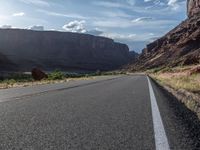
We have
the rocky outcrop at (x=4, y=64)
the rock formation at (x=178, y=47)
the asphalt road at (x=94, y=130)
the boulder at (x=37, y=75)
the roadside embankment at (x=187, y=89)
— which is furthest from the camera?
the rock formation at (x=178, y=47)

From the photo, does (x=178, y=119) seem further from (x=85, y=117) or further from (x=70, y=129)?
(x=70, y=129)

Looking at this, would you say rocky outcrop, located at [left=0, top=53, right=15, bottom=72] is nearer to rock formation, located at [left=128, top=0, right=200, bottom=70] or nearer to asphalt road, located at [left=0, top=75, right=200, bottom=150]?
rock formation, located at [left=128, top=0, right=200, bottom=70]

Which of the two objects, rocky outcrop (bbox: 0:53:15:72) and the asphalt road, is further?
rocky outcrop (bbox: 0:53:15:72)

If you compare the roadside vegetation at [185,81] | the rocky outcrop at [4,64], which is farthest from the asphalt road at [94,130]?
the rocky outcrop at [4,64]

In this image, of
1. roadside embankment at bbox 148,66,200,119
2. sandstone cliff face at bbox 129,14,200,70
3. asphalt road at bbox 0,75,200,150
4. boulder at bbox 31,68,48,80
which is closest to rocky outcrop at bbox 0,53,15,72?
sandstone cliff face at bbox 129,14,200,70

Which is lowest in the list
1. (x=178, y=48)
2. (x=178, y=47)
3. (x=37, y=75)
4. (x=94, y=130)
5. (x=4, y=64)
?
(x=37, y=75)

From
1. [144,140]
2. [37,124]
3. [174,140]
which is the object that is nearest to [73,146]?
[144,140]

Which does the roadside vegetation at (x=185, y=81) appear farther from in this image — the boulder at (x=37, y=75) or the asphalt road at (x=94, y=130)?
the boulder at (x=37, y=75)

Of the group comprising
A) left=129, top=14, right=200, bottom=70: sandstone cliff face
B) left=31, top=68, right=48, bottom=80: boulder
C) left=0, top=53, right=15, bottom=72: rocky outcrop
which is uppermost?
left=129, top=14, right=200, bottom=70: sandstone cliff face

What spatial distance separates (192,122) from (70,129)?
296 cm

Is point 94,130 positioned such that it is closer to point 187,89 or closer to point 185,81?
point 187,89

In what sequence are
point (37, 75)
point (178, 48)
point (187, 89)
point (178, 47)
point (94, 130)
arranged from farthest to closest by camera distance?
1. point (178, 47)
2. point (178, 48)
3. point (37, 75)
4. point (187, 89)
5. point (94, 130)

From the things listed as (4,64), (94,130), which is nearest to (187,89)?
(94,130)

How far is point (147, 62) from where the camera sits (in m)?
191
